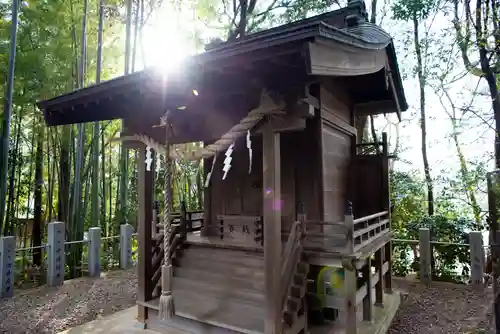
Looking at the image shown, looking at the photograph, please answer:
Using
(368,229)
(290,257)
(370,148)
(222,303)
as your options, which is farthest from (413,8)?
(222,303)

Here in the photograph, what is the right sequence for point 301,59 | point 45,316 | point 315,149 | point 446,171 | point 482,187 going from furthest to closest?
point 446,171 < point 482,187 < point 45,316 < point 315,149 < point 301,59

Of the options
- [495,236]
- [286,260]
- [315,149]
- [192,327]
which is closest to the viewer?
[495,236]

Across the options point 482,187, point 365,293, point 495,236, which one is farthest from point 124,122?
point 482,187

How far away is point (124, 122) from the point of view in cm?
495

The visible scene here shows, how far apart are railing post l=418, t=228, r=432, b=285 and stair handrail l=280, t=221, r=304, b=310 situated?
16.5 feet

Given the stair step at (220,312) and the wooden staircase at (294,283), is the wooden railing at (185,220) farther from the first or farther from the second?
the wooden staircase at (294,283)

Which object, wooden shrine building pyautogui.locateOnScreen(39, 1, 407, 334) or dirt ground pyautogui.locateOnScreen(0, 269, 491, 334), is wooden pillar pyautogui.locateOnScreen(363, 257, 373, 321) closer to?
wooden shrine building pyautogui.locateOnScreen(39, 1, 407, 334)

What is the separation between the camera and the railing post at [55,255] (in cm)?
715

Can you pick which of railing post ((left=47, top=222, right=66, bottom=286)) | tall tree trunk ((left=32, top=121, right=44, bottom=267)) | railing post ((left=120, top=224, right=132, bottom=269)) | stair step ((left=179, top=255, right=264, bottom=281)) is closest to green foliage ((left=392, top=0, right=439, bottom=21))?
stair step ((left=179, top=255, right=264, bottom=281))

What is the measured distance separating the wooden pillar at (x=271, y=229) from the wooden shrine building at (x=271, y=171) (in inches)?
0.5

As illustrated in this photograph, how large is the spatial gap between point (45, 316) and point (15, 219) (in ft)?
19.4

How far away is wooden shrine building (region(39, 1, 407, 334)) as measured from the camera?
10.7 feet

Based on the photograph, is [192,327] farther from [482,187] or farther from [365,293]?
[482,187]

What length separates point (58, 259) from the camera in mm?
7258
